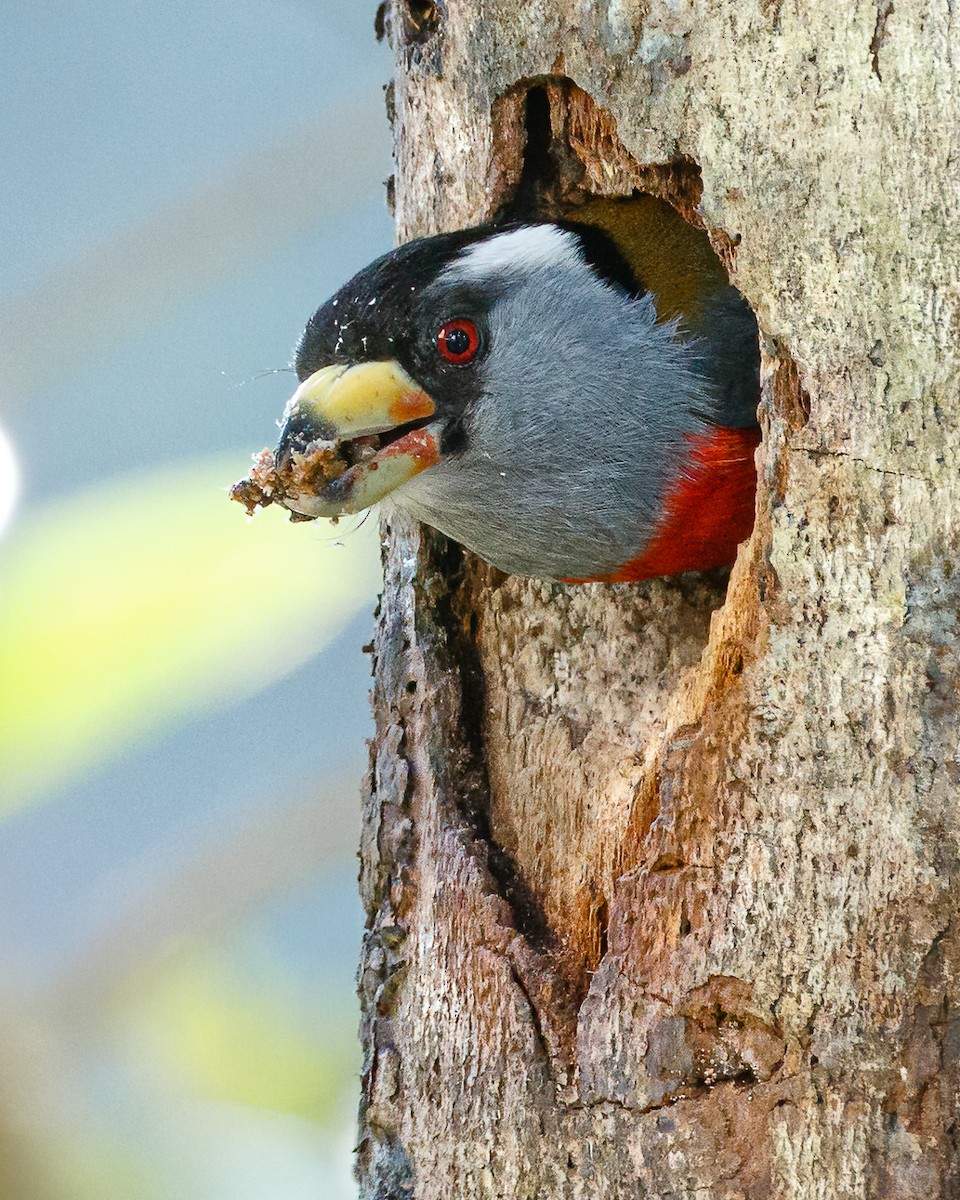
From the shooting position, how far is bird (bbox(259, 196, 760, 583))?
8.14 feet

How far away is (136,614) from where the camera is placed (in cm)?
348

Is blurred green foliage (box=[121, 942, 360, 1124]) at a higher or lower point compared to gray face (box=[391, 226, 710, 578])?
lower

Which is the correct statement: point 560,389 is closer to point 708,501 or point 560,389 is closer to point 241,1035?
point 708,501

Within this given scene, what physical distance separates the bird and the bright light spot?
1.66 meters

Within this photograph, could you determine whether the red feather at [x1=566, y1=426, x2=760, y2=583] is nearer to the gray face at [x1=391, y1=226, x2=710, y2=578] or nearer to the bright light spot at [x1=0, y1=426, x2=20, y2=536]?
the gray face at [x1=391, y1=226, x2=710, y2=578]

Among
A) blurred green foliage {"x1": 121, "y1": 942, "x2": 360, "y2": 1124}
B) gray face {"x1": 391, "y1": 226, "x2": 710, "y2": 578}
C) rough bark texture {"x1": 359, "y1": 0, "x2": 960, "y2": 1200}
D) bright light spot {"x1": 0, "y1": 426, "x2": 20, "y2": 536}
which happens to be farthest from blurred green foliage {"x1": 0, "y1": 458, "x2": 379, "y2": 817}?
rough bark texture {"x1": 359, "y1": 0, "x2": 960, "y2": 1200}

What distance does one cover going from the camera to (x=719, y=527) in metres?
2.66

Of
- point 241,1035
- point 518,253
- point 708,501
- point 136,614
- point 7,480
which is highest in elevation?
point 518,253

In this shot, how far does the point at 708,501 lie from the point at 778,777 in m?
0.74

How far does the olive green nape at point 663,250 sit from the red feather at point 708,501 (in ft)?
0.78

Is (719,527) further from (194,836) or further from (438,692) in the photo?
(194,836)

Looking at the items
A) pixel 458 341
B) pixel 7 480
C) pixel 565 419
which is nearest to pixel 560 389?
pixel 565 419

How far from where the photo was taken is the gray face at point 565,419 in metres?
2.58

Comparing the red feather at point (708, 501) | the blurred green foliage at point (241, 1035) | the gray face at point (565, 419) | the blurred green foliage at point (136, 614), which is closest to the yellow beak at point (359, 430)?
the gray face at point (565, 419)
